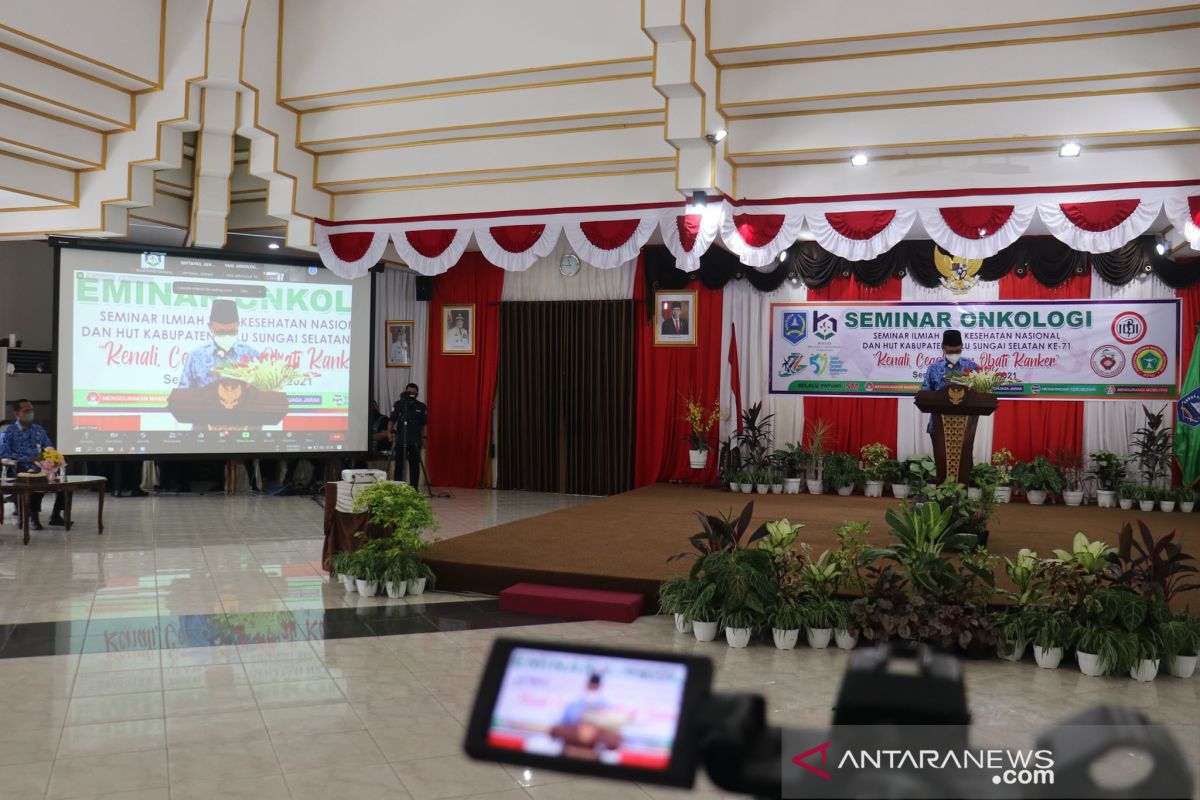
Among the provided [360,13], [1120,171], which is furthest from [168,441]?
[1120,171]

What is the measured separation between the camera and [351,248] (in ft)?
29.5

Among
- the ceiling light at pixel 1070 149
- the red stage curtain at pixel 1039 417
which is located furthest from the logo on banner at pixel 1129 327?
the ceiling light at pixel 1070 149

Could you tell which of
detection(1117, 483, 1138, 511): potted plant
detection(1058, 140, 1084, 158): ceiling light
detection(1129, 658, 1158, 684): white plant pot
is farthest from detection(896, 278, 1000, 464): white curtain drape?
detection(1129, 658, 1158, 684): white plant pot

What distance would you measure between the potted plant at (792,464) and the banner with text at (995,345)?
774mm

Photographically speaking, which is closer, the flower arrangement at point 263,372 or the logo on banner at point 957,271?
the flower arrangement at point 263,372

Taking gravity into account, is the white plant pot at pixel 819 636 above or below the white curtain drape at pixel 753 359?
below

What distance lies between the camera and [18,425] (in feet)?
30.5

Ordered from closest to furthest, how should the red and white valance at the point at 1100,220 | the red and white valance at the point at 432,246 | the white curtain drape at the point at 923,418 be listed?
the red and white valance at the point at 1100,220, the red and white valance at the point at 432,246, the white curtain drape at the point at 923,418

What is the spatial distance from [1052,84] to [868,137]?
4.06ft

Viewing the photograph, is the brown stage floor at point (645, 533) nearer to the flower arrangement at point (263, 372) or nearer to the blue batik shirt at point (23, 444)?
the flower arrangement at point (263, 372)

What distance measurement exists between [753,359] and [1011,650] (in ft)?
24.1

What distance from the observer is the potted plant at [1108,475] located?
10805mm

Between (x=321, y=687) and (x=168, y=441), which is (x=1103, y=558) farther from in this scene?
(x=168, y=441)

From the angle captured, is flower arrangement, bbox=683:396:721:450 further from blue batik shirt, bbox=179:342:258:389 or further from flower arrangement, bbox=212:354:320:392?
blue batik shirt, bbox=179:342:258:389
